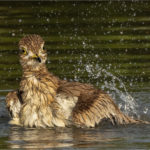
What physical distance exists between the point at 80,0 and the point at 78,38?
5189 mm

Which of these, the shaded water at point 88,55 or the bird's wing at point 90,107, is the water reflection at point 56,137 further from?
the bird's wing at point 90,107

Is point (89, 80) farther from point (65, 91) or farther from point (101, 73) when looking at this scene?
point (65, 91)

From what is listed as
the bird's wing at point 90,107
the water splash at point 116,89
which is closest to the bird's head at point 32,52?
the bird's wing at point 90,107

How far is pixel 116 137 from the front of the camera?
35.0 feet

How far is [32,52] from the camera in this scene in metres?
11.3

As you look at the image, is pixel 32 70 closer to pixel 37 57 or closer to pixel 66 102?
pixel 37 57

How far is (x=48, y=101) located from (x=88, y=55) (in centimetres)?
555

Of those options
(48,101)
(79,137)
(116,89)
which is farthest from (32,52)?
(116,89)

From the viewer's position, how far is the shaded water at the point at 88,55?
10758mm

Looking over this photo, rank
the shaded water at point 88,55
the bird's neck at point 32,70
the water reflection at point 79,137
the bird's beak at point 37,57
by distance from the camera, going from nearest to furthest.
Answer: the water reflection at point 79,137
the shaded water at point 88,55
the bird's beak at point 37,57
the bird's neck at point 32,70

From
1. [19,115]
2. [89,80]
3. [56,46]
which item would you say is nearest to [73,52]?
[56,46]

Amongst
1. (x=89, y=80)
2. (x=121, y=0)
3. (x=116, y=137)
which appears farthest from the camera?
(x=121, y=0)

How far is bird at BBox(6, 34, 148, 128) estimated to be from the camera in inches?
445

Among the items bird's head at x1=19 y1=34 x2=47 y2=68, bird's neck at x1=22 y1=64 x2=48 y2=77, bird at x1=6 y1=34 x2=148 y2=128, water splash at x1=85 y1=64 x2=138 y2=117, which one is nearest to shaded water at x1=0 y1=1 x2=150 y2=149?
water splash at x1=85 y1=64 x2=138 y2=117
